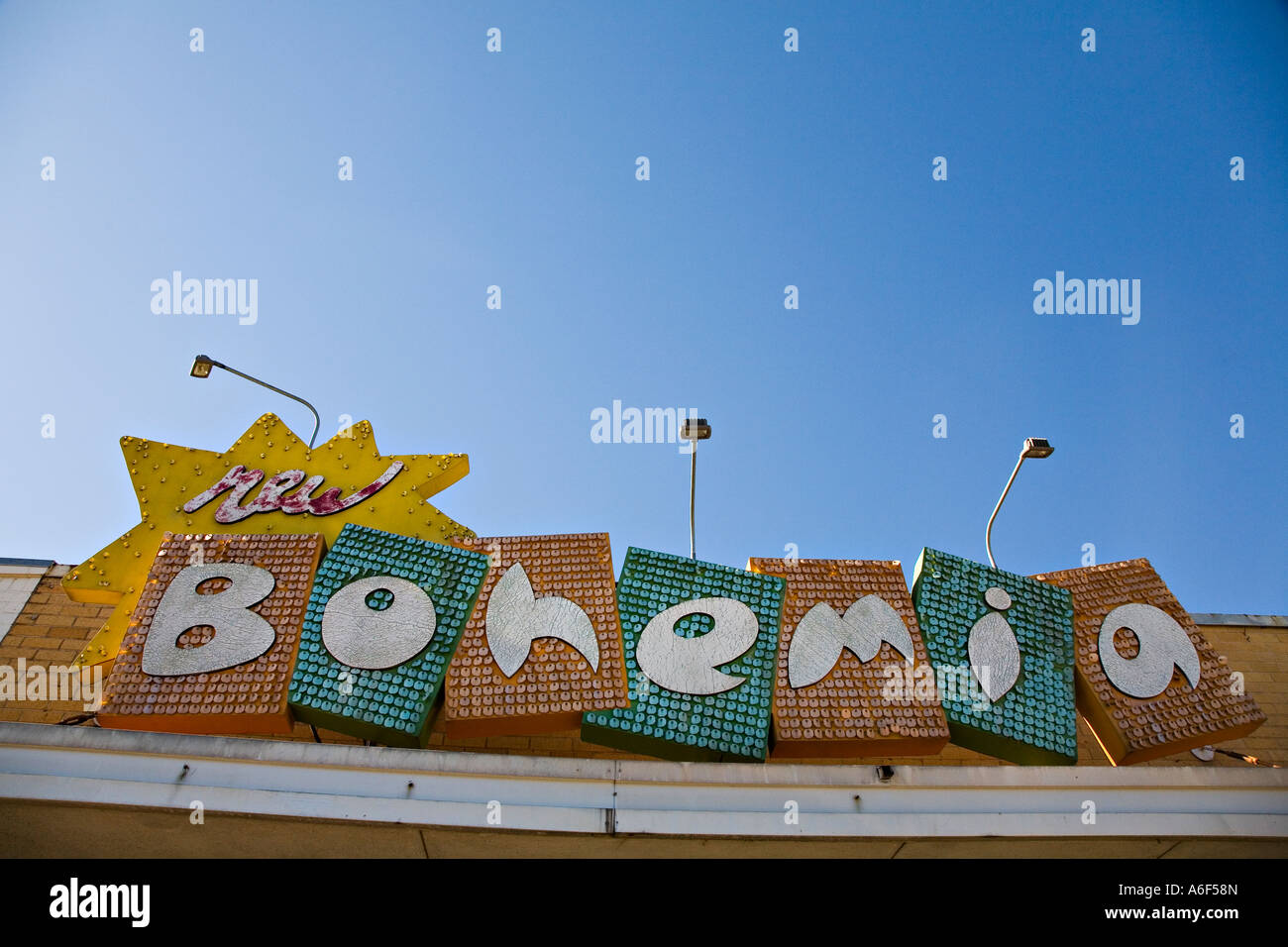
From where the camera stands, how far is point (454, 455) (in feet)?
37.8

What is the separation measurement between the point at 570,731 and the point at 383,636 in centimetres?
226

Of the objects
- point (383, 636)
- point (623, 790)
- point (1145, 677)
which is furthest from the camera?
point (1145, 677)

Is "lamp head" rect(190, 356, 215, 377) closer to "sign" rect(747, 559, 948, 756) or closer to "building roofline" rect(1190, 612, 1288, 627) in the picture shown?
"sign" rect(747, 559, 948, 756)

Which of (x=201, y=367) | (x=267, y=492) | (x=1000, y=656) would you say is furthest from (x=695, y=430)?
(x=201, y=367)

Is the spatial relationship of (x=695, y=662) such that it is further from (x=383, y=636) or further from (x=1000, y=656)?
(x=1000, y=656)

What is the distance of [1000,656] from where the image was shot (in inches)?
388

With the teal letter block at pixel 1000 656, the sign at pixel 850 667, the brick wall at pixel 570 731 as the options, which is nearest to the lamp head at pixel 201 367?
the brick wall at pixel 570 731

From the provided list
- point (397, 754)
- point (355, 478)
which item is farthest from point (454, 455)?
point (397, 754)

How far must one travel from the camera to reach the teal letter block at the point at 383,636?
860 cm

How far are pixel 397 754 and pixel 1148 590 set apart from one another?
834 centimetres

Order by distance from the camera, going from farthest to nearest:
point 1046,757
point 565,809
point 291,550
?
point 291,550
point 1046,757
point 565,809

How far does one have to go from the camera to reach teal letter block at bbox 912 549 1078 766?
9.31 m

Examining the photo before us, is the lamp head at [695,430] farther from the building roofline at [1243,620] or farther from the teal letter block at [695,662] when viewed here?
the building roofline at [1243,620]
